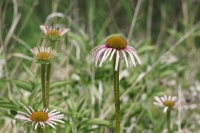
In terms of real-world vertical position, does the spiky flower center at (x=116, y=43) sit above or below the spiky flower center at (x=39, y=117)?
above

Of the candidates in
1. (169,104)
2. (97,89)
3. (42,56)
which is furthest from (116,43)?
(97,89)

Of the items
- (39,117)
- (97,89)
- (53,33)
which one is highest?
(53,33)

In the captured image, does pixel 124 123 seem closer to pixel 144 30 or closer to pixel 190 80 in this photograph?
pixel 190 80

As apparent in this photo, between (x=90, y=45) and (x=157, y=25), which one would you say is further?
(x=157, y=25)

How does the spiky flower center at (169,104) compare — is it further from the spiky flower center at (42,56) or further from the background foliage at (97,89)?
the spiky flower center at (42,56)

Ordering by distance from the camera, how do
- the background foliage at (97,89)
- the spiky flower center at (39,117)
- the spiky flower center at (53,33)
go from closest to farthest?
the spiky flower center at (39,117)
the spiky flower center at (53,33)
the background foliage at (97,89)

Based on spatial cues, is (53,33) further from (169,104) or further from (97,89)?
(97,89)

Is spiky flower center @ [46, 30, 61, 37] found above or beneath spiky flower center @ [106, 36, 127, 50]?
above

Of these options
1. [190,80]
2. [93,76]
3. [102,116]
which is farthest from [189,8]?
[102,116]

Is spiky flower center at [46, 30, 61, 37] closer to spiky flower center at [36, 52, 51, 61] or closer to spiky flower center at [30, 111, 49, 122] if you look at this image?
spiky flower center at [36, 52, 51, 61]

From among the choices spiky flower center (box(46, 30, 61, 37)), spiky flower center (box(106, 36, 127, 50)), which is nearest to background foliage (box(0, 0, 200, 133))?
spiky flower center (box(46, 30, 61, 37))

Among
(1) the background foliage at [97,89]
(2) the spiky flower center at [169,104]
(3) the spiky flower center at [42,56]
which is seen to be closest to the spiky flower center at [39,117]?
(3) the spiky flower center at [42,56]
